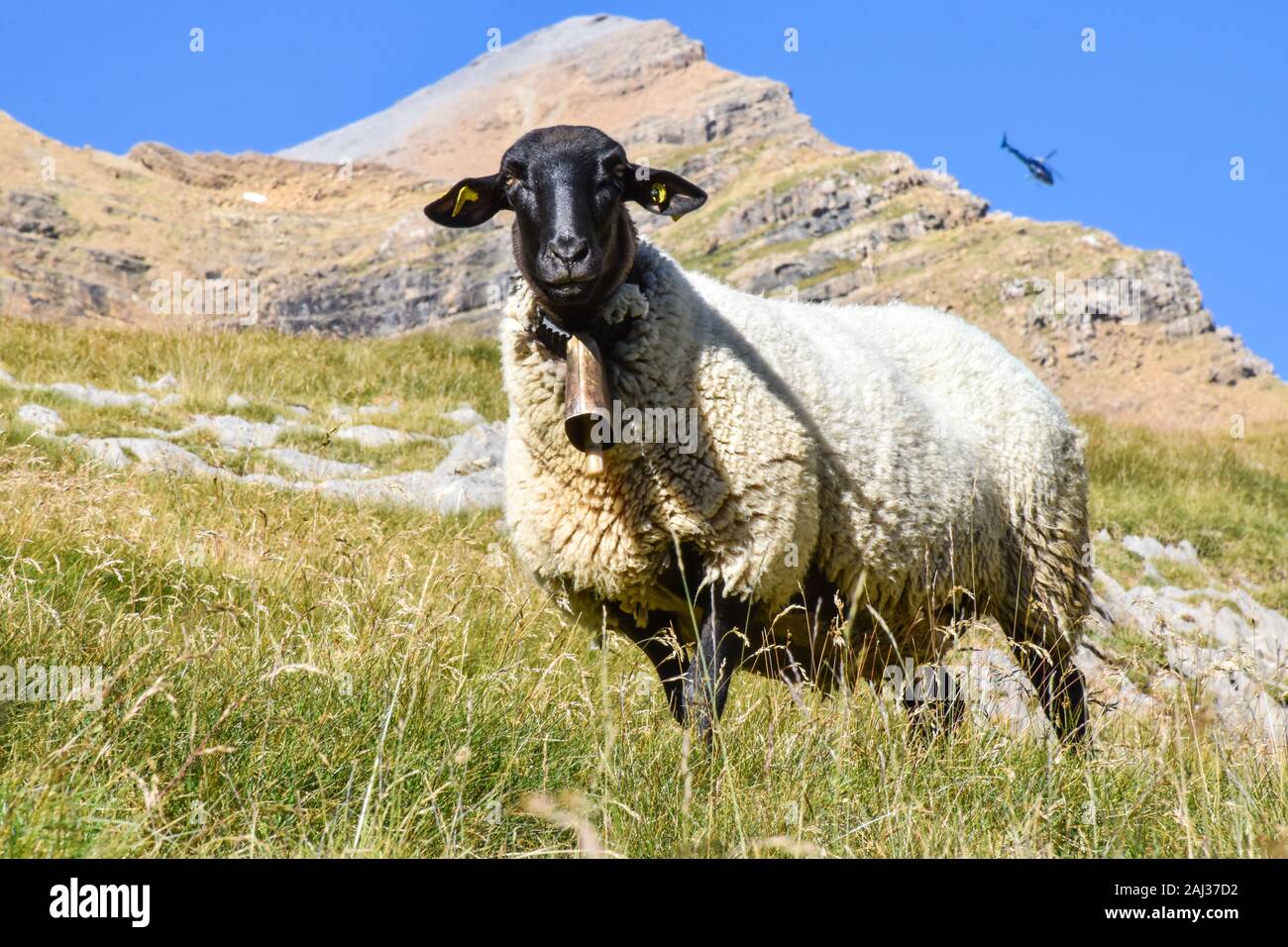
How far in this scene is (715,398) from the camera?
482 cm

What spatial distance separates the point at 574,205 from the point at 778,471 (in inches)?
52.4

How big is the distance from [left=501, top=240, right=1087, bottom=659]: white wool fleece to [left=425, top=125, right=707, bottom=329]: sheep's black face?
19 cm

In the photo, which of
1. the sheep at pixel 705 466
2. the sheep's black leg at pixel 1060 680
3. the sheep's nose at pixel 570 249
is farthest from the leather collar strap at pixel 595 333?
the sheep's black leg at pixel 1060 680

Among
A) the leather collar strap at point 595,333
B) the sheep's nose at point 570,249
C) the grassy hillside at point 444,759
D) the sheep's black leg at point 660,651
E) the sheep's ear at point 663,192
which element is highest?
the sheep's ear at point 663,192

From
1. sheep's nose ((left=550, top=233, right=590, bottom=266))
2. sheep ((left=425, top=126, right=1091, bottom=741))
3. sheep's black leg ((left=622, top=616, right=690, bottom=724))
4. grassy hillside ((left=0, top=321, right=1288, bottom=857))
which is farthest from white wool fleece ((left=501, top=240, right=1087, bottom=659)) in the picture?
grassy hillside ((left=0, top=321, right=1288, bottom=857))

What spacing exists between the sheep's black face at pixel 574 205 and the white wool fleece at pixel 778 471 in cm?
19

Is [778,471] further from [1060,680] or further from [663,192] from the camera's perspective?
[1060,680]

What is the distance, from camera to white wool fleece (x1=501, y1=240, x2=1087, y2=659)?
461 cm

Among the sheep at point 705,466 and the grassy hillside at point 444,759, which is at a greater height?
the sheep at point 705,466

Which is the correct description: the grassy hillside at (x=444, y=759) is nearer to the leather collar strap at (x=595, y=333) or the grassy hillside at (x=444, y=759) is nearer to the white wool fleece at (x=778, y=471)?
the white wool fleece at (x=778, y=471)

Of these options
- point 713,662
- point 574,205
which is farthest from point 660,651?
point 574,205

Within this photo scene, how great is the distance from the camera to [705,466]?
4.65m

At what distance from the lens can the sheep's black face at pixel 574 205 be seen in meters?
4.38
